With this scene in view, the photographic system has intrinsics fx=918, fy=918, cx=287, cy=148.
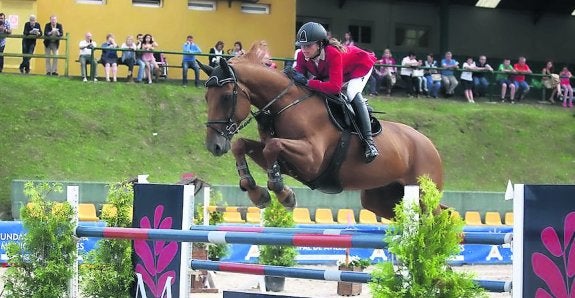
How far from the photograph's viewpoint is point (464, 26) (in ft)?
96.5

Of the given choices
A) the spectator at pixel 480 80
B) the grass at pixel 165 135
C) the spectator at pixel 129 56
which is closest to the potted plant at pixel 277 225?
the grass at pixel 165 135

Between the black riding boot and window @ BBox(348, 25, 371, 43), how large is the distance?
818 inches

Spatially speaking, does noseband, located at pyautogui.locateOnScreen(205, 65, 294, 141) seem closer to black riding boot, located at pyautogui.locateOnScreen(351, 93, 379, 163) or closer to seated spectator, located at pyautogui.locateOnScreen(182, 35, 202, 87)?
black riding boot, located at pyautogui.locateOnScreen(351, 93, 379, 163)

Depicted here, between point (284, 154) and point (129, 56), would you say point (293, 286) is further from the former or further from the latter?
point (129, 56)

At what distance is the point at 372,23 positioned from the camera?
92.2 ft

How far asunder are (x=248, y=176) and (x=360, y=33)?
71.7ft

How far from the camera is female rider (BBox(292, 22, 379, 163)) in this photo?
681 cm

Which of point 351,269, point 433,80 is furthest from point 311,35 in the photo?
point 433,80

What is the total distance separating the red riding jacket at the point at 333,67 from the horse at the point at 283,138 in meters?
0.15

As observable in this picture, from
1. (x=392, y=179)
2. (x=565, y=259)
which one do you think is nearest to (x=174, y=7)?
(x=392, y=179)

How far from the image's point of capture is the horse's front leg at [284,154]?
6375 mm

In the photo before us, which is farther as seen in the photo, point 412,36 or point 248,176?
point 412,36

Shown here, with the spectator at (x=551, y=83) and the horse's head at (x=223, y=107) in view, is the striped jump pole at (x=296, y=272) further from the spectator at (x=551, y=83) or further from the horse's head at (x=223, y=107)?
the spectator at (x=551, y=83)

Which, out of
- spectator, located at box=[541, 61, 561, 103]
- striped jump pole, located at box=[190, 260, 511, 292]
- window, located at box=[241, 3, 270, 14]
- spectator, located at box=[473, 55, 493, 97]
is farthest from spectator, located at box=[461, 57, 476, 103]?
striped jump pole, located at box=[190, 260, 511, 292]
